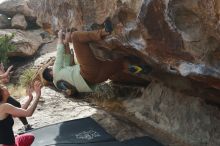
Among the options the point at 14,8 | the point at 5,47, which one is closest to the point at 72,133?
the point at 5,47

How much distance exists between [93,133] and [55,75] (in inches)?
52.2

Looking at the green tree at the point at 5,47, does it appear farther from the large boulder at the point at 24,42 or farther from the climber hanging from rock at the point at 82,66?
the climber hanging from rock at the point at 82,66

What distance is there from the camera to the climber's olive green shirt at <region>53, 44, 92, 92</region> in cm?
725

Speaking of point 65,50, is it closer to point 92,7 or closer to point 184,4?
point 92,7

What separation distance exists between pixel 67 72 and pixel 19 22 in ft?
37.0

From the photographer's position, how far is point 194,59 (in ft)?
16.2

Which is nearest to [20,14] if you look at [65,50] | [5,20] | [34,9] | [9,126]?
[5,20]

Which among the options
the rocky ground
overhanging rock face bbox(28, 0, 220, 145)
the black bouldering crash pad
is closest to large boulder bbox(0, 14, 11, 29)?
the rocky ground

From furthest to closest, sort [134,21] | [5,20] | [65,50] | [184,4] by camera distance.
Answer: [5,20]
[65,50]
[134,21]
[184,4]

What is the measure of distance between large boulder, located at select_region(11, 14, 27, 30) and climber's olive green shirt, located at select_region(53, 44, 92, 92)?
10.8m

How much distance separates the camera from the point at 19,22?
59.1ft

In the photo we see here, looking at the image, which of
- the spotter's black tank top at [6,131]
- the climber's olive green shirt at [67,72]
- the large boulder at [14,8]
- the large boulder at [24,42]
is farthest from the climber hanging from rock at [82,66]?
the large boulder at [14,8]

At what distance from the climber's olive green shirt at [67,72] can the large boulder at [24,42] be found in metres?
8.32

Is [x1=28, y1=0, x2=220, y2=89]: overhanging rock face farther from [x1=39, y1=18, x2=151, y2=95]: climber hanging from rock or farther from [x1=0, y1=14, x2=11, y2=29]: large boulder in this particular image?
[x1=0, y1=14, x2=11, y2=29]: large boulder
